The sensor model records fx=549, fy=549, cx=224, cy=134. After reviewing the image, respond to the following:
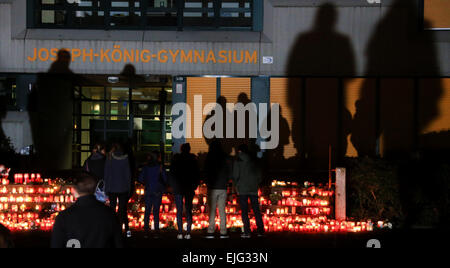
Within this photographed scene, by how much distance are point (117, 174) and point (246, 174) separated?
251 cm

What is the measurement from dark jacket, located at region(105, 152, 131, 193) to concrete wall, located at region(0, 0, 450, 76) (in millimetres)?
7987

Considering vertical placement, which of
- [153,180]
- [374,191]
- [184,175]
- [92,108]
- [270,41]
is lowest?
[374,191]

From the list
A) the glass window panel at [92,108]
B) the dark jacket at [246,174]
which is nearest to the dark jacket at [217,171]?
the dark jacket at [246,174]

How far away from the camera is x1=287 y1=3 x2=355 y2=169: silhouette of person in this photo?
18.1 meters

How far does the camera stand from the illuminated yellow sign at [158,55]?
59.3 ft

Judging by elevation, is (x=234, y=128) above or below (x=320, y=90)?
below

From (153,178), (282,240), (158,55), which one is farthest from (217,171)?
(158,55)

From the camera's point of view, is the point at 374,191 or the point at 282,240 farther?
the point at 374,191

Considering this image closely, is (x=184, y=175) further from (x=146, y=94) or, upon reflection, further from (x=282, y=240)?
(x=146, y=94)

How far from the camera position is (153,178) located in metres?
10.9

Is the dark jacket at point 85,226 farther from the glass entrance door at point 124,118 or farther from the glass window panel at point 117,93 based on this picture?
the glass window panel at point 117,93

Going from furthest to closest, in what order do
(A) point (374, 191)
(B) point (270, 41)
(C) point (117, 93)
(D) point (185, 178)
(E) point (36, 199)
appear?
(C) point (117, 93) → (B) point (270, 41) → (E) point (36, 199) → (A) point (374, 191) → (D) point (185, 178)

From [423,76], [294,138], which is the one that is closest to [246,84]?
[294,138]

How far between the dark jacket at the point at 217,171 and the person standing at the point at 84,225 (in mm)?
5845
